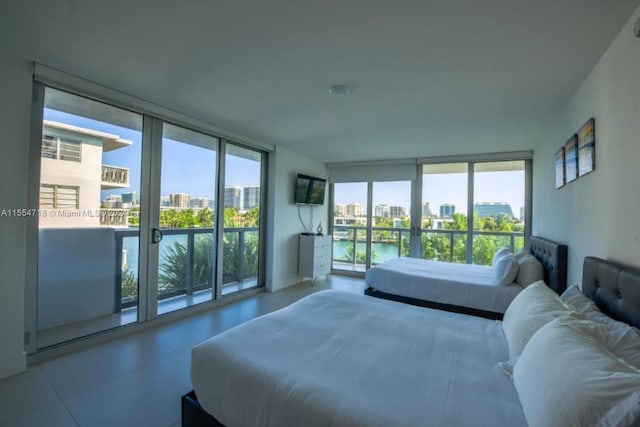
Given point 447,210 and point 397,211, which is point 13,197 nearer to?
point 397,211

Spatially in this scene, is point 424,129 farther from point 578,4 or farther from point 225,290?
point 225,290

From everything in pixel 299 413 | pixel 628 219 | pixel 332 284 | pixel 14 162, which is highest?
pixel 14 162

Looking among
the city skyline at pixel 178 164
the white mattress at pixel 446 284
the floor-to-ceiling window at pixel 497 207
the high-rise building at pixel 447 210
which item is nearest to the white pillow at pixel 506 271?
the white mattress at pixel 446 284

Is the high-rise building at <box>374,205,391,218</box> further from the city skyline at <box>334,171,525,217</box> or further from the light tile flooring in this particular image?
the light tile flooring

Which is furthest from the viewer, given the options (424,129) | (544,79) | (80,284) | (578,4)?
(424,129)

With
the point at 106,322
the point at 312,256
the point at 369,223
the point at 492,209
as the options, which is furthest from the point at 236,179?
the point at 492,209

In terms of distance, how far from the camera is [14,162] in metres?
2.15

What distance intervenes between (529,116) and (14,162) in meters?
4.75

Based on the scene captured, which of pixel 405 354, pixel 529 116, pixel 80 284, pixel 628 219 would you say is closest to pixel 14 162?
pixel 80 284

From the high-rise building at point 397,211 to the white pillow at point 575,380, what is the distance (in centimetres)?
444

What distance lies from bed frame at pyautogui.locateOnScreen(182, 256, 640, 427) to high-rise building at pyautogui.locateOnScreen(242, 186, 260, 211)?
3.15 meters

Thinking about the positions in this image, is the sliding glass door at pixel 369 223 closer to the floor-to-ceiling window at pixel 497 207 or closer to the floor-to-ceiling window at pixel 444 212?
the floor-to-ceiling window at pixel 444 212

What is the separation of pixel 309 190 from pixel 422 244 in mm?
2399

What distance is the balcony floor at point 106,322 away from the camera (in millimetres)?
2495
